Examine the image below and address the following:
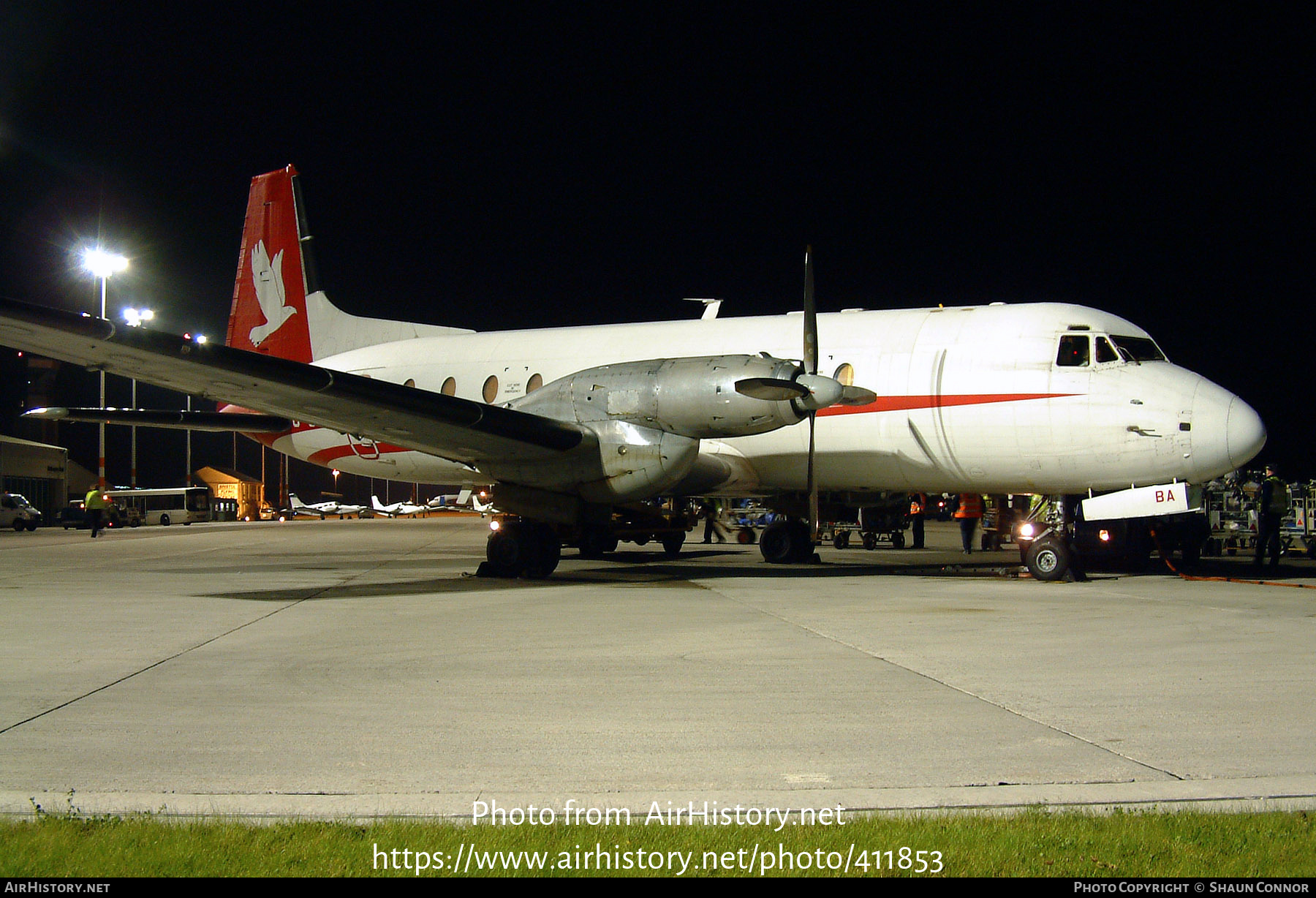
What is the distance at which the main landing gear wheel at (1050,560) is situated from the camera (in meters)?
13.6

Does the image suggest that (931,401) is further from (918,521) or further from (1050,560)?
(918,521)

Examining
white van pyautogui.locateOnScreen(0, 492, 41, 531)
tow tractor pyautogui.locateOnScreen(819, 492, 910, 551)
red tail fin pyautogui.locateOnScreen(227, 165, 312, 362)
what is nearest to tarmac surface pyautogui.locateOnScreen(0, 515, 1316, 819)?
tow tractor pyautogui.locateOnScreen(819, 492, 910, 551)

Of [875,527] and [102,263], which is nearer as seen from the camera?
[875,527]

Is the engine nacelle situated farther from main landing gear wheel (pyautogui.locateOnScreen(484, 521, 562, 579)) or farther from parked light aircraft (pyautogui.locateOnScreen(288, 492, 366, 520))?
parked light aircraft (pyautogui.locateOnScreen(288, 492, 366, 520))

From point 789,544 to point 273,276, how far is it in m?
11.8

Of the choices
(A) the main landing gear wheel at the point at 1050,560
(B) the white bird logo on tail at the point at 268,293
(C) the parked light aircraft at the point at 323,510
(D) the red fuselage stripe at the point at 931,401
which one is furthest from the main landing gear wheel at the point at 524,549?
(C) the parked light aircraft at the point at 323,510

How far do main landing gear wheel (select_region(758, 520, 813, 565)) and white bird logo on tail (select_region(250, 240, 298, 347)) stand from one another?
10.8 metres

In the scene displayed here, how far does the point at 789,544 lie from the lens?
57.9 feet

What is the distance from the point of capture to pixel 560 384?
14.2 m

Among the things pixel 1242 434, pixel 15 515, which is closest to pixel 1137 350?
pixel 1242 434

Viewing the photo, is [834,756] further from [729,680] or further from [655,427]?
[655,427]

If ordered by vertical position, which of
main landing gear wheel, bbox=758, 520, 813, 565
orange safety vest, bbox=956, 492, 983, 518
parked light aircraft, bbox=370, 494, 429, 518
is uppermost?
orange safety vest, bbox=956, 492, 983, 518

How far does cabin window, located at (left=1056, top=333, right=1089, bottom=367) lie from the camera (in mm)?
13484

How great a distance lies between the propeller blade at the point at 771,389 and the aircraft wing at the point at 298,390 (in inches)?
88.9
